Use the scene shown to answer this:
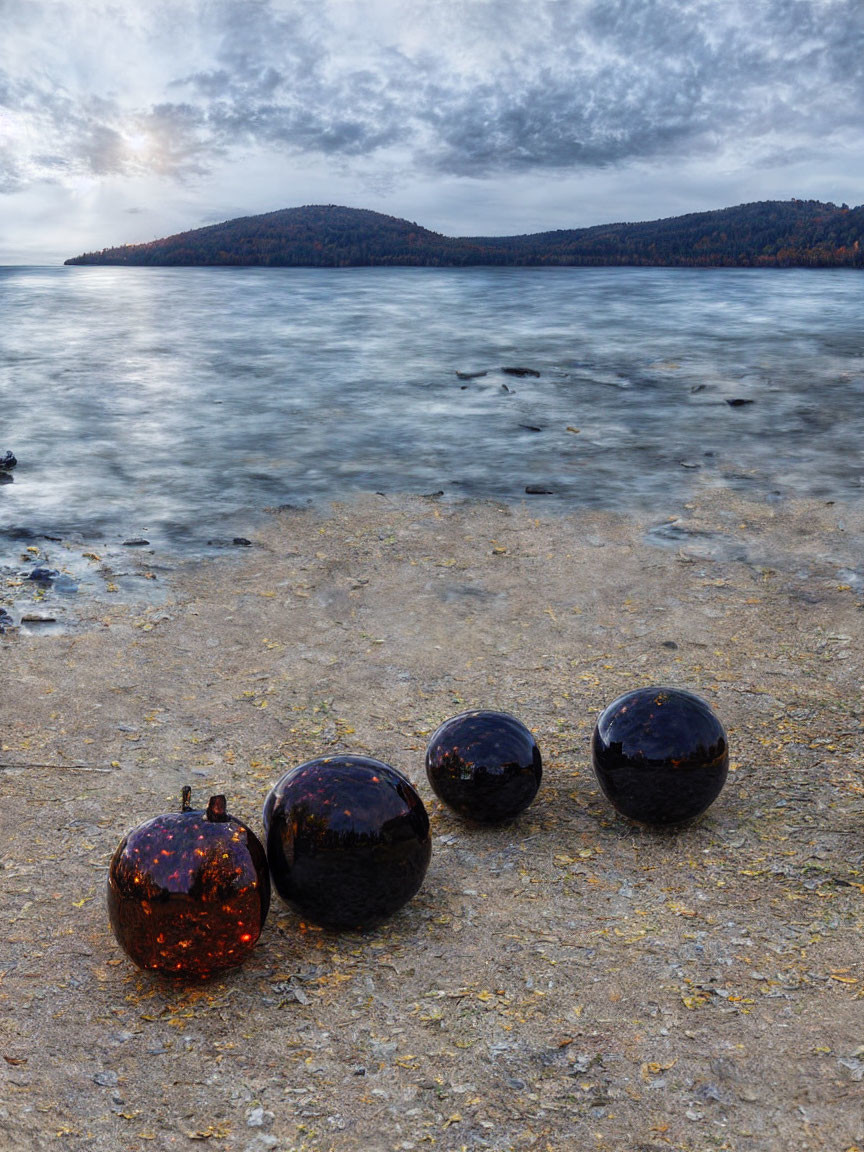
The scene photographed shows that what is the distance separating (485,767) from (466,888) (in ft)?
1.99

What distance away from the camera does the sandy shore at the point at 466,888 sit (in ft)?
10.5

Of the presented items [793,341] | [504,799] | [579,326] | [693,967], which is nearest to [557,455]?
[504,799]

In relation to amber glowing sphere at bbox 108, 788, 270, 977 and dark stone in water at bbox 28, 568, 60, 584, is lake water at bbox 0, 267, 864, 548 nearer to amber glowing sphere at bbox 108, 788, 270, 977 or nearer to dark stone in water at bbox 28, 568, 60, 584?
dark stone in water at bbox 28, 568, 60, 584

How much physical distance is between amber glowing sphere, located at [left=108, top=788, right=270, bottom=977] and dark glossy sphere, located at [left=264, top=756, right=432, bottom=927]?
0.22m

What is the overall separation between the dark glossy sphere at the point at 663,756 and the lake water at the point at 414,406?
225 inches

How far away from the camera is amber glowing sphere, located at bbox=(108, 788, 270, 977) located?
3.62 m

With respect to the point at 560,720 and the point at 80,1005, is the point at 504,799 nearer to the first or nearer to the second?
the point at 560,720

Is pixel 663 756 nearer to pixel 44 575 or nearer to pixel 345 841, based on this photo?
pixel 345 841

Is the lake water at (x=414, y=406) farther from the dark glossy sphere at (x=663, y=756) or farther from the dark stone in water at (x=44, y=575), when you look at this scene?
the dark glossy sphere at (x=663, y=756)

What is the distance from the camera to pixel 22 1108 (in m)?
3.16

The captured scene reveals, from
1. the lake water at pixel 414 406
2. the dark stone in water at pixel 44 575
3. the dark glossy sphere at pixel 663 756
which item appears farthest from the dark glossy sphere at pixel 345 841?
the lake water at pixel 414 406

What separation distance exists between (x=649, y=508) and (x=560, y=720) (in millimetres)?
4766

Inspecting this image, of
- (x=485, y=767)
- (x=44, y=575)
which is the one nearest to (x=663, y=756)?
(x=485, y=767)

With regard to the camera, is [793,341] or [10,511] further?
[793,341]
